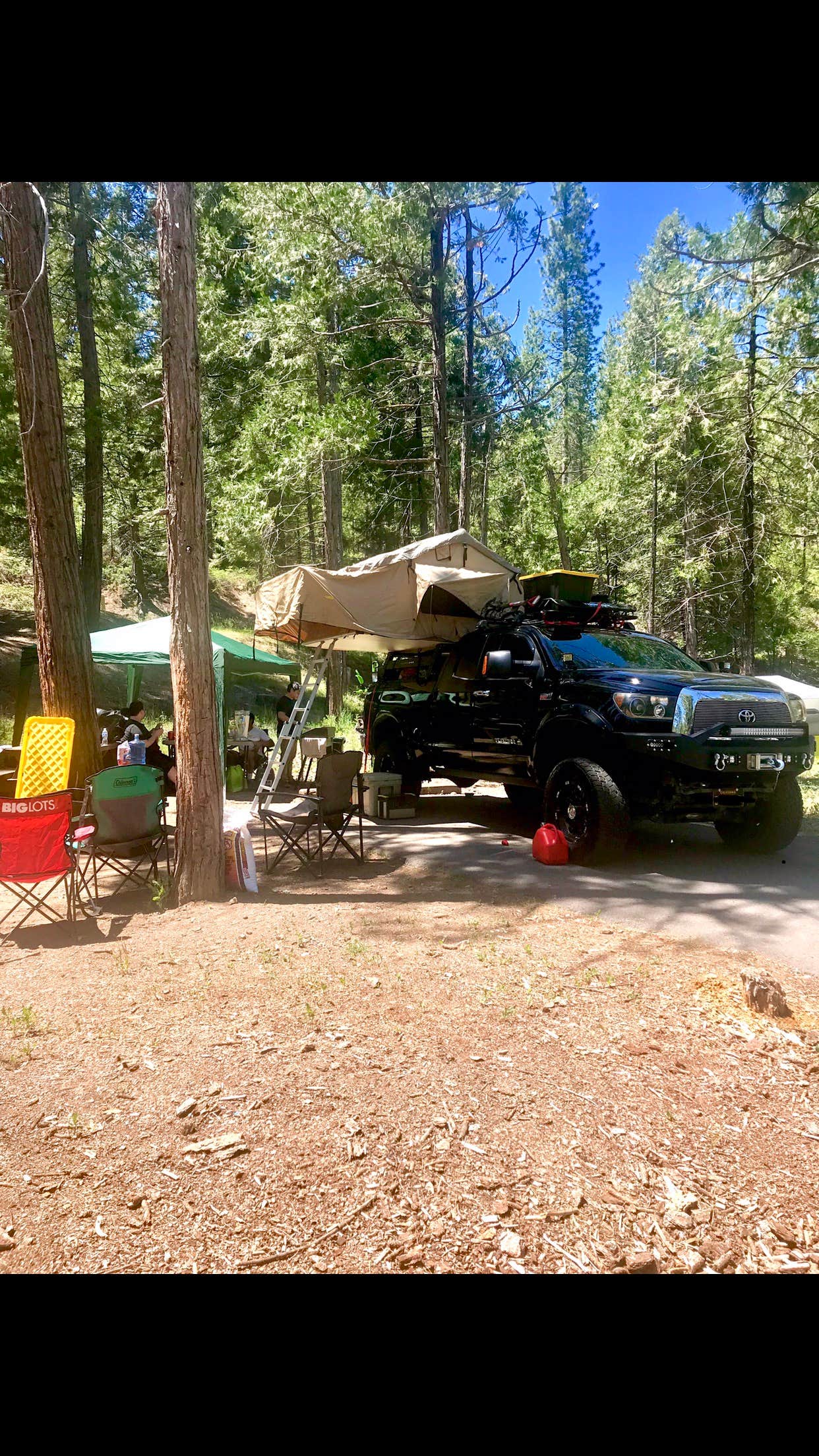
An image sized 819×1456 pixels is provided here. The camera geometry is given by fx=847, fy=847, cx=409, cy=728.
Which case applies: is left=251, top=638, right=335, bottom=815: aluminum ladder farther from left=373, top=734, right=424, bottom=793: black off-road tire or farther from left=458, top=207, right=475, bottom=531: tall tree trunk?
left=458, top=207, right=475, bottom=531: tall tree trunk

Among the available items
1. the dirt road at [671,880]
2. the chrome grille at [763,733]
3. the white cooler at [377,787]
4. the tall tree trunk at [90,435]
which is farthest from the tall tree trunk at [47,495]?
the tall tree trunk at [90,435]

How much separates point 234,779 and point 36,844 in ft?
18.6

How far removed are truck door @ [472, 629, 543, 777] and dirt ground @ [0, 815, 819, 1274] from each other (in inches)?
118

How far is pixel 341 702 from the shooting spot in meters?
19.9

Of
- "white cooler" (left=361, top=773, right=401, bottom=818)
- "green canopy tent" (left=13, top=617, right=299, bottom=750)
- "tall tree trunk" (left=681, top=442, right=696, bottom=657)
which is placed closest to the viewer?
"white cooler" (left=361, top=773, right=401, bottom=818)

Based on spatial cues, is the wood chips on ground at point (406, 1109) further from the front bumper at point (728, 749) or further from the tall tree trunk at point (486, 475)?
the tall tree trunk at point (486, 475)

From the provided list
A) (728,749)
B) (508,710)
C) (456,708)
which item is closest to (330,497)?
(456,708)

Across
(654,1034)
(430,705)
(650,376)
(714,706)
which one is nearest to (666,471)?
(650,376)

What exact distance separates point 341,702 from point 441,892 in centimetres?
1374

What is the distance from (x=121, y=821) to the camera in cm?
654

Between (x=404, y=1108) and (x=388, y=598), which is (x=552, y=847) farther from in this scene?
(x=404, y=1108)

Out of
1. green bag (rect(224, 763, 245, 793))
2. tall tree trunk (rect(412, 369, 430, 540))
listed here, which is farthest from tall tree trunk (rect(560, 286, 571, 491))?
green bag (rect(224, 763, 245, 793))

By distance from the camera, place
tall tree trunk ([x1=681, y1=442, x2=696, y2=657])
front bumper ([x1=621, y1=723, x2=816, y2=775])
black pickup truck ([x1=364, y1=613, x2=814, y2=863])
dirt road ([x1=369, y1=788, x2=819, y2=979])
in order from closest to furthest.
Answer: dirt road ([x1=369, y1=788, x2=819, y2=979]) → front bumper ([x1=621, y1=723, x2=816, y2=775]) → black pickup truck ([x1=364, y1=613, x2=814, y2=863]) → tall tree trunk ([x1=681, y1=442, x2=696, y2=657])

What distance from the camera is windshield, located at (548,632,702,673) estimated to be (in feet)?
25.5
